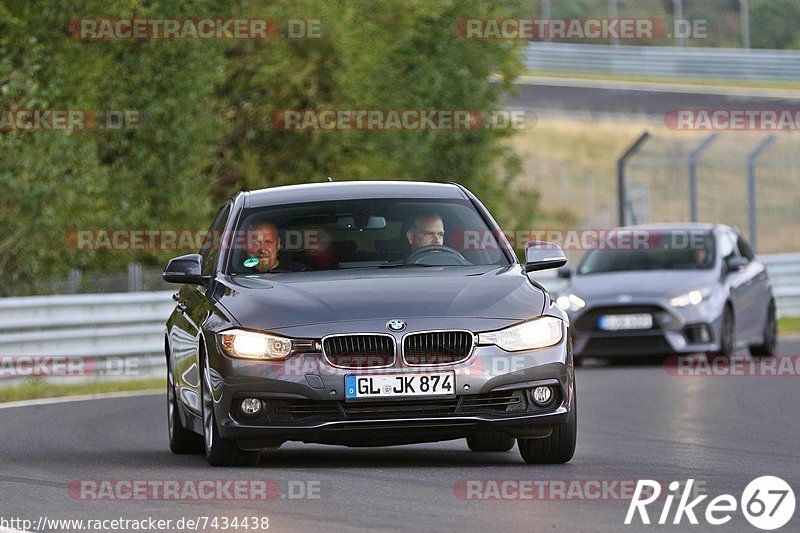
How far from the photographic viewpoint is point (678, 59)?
63.2m

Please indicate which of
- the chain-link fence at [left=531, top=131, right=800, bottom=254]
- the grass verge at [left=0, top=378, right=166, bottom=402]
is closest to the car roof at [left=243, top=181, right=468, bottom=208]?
the grass verge at [left=0, top=378, right=166, bottom=402]

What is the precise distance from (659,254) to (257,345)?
12.4m

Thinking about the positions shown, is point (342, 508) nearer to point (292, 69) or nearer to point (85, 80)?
point (85, 80)

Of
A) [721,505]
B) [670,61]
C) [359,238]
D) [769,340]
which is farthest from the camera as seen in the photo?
[670,61]

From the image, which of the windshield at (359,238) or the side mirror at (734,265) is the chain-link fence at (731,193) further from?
the windshield at (359,238)

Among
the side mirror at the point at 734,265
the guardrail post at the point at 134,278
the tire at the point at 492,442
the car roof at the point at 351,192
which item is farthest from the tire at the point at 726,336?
the tire at the point at 492,442

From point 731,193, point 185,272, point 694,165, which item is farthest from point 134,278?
point 731,193

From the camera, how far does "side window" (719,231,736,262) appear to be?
21734 mm

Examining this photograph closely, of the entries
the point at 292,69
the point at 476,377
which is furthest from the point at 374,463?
the point at 292,69

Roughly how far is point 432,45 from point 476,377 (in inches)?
1126

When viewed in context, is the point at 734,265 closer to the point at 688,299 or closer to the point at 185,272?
the point at 688,299

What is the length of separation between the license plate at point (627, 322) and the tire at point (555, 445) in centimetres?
995

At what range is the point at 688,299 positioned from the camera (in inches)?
812

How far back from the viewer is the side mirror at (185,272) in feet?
38.1
